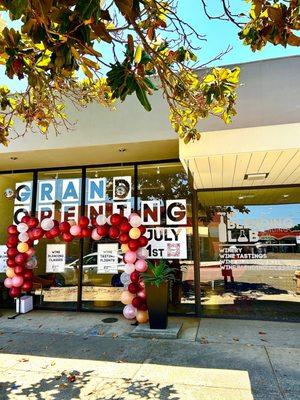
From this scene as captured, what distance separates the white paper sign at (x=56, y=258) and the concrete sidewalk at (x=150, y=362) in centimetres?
160

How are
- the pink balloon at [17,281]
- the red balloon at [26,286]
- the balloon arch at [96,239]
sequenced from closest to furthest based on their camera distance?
the balloon arch at [96,239]
the pink balloon at [17,281]
the red balloon at [26,286]

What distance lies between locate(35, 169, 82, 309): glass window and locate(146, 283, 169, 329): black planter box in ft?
8.67

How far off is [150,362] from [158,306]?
1.36 meters

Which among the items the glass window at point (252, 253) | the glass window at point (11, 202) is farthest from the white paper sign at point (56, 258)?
the glass window at point (252, 253)

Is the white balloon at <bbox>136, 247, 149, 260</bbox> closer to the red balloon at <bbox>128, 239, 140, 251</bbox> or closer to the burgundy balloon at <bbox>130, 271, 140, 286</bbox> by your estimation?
the red balloon at <bbox>128, 239, 140, 251</bbox>

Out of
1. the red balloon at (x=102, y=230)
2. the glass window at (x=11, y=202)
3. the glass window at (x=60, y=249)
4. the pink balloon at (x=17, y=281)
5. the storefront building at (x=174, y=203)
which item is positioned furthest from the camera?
the glass window at (x=11, y=202)

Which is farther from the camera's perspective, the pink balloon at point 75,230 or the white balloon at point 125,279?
the white balloon at point 125,279

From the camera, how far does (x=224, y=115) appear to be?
4.70 meters

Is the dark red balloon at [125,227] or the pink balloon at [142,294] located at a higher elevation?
the dark red balloon at [125,227]

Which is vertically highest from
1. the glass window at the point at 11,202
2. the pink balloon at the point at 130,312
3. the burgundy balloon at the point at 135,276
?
the glass window at the point at 11,202

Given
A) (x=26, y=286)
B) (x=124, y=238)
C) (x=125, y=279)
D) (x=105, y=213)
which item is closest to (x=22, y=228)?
(x=26, y=286)

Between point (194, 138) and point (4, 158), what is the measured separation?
15.9 ft

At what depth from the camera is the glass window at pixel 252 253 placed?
7348 millimetres

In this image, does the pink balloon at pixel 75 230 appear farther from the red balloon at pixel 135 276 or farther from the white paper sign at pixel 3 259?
the white paper sign at pixel 3 259
